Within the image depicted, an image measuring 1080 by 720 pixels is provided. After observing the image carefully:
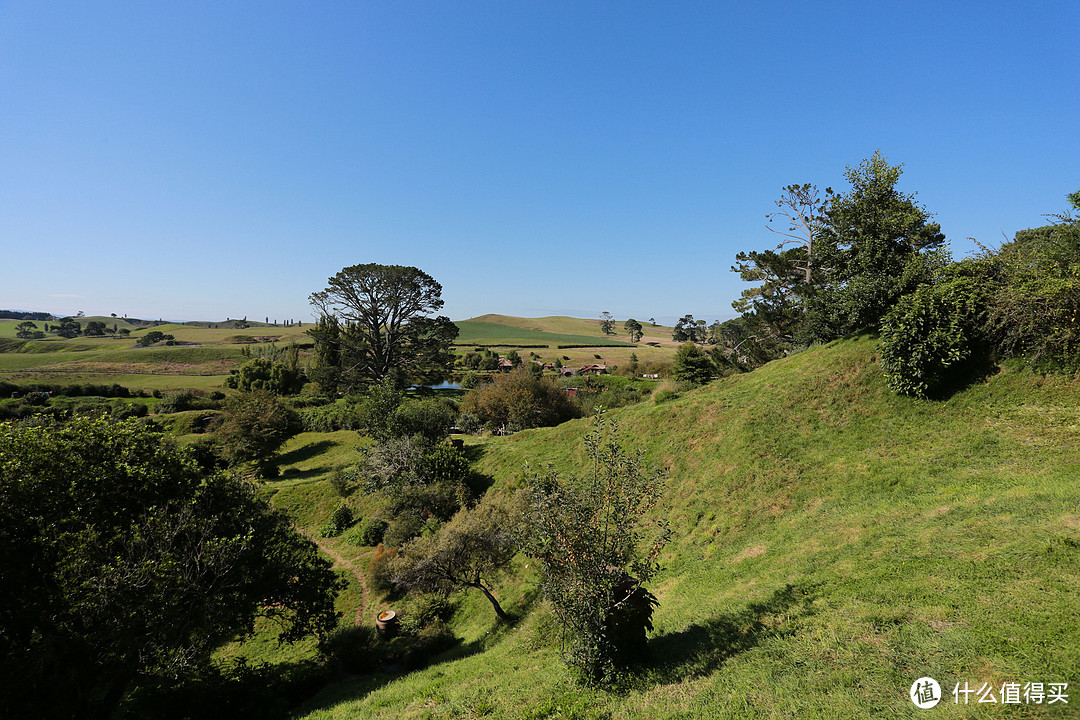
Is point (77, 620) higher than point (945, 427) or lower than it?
lower

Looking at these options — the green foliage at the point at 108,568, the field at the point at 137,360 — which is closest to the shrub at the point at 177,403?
the field at the point at 137,360

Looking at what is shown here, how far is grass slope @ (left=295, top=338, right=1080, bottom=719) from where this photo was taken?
21.5ft

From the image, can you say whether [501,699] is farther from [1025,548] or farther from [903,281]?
[903,281]

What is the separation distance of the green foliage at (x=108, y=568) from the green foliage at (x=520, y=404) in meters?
33.9

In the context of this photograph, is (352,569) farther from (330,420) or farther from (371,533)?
(330,420)

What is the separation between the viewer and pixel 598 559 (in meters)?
8.24

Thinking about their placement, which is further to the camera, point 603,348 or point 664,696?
point 603,348

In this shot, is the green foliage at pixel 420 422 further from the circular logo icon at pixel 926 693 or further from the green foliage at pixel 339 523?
the circular logo icon at pixel 926 693

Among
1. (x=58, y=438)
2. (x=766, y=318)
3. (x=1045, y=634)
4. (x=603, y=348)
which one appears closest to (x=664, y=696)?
(x=1045, y=634)

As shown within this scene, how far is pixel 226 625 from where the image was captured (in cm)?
1230

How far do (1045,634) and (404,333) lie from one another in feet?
190

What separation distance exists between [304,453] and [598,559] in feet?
150

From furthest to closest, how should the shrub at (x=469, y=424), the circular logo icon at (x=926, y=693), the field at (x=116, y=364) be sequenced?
the field at (x=116, y=364), the shrub at (x=469, y=424), the circular logo icon at (x=926, y=693)

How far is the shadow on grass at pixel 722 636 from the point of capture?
27.1 feet
